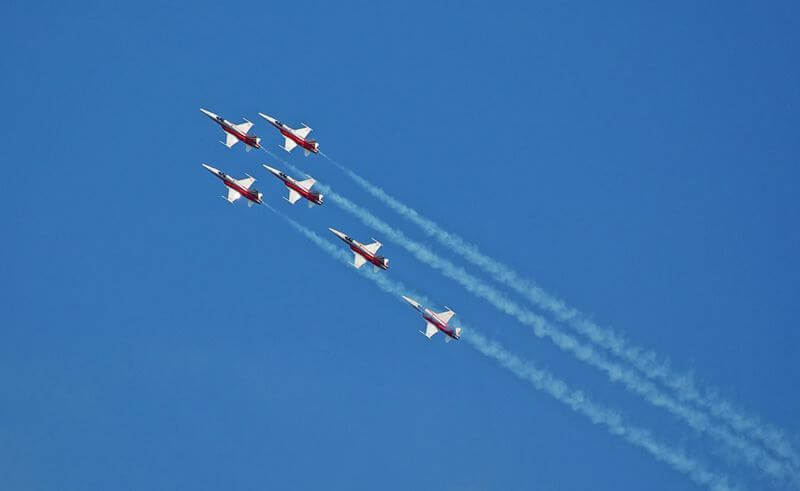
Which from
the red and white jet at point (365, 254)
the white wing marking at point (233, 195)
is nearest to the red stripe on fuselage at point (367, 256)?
the red and white jet at point (365, 254)

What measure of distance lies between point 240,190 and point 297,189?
5.54 metres

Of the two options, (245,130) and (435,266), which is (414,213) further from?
(245,130)

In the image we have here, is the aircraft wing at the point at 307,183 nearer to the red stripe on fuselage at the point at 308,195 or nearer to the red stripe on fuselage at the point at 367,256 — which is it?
the red stripe on fuselage at the point at 308,195

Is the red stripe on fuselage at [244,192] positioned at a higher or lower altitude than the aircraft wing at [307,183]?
lower

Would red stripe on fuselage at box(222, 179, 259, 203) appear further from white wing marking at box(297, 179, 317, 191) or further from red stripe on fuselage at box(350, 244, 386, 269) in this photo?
red stripe on fuselage at box(350, 244, 386, 269)

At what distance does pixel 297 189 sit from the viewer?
154 metres

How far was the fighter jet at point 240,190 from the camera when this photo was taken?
154 metres

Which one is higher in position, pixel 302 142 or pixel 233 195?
pixel 302 142

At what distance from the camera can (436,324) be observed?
497ft

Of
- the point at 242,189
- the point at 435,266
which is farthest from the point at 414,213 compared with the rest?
the point at 242,189

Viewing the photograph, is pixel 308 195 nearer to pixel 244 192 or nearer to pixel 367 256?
pixel 244 192

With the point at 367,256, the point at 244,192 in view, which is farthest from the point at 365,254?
the point at 244,192

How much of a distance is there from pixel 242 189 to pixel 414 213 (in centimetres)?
1671

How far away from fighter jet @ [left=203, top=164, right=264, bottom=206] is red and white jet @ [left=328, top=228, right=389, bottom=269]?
9632 millimetres
